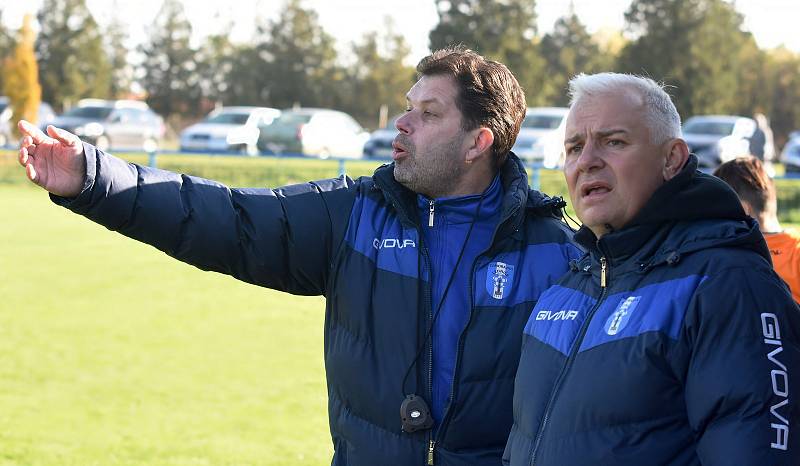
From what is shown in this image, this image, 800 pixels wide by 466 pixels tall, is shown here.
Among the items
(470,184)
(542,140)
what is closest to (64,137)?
(470,184)

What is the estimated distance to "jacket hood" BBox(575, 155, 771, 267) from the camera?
2.46 metres

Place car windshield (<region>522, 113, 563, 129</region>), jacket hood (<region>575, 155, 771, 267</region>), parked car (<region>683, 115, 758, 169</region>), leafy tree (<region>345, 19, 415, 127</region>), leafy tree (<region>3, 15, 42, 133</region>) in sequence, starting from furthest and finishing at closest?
1. leafy tree (<region>345, 19, 415, 127</region>)
2. leafy tree (<region>3, 15, 42, 133</region>)
3. car windshield (<region>522, 113, 563, 129</region>)
4. parked car (<region>683, 115, 758, 169</region>)
5. jacket hood (<region>575, 155, 771, 267</region>)

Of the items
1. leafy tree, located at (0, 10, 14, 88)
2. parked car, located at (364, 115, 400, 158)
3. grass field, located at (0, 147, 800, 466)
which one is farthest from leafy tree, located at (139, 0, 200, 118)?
grass field, located at (0, 147, 800, 466)

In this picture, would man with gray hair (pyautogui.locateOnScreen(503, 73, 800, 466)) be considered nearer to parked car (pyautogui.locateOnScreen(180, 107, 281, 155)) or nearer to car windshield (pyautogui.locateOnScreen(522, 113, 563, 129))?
car windshield (pyautogui.locateOnScreen(522, 113, 563, 129))

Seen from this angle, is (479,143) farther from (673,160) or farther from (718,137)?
(718,137)

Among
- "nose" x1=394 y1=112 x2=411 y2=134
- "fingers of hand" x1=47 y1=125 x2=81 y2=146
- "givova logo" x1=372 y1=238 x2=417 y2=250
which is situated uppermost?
"nose" x1=394 y1=112 x2=411 y2=134

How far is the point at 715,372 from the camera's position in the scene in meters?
2.25

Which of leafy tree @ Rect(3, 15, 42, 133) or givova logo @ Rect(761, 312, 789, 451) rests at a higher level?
leafy tree @ Rect(3, 15, 42, 133)

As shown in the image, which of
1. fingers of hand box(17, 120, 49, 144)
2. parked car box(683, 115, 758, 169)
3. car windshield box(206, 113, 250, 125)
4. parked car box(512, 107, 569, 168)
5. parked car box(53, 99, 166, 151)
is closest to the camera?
fingers of hand box(17, 120, 49, 144)

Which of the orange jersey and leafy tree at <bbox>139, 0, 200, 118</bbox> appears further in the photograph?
leafy tree at <bbox>139, 0, 200, 118</bbox>

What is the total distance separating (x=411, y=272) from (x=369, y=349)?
0.27 meters

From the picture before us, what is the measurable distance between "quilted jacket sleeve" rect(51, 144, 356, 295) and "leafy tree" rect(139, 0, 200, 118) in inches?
2347

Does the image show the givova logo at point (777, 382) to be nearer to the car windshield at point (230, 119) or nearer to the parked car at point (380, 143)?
the parked car at point (380, 143)

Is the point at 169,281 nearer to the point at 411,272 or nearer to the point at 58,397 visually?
the point at 58,397
